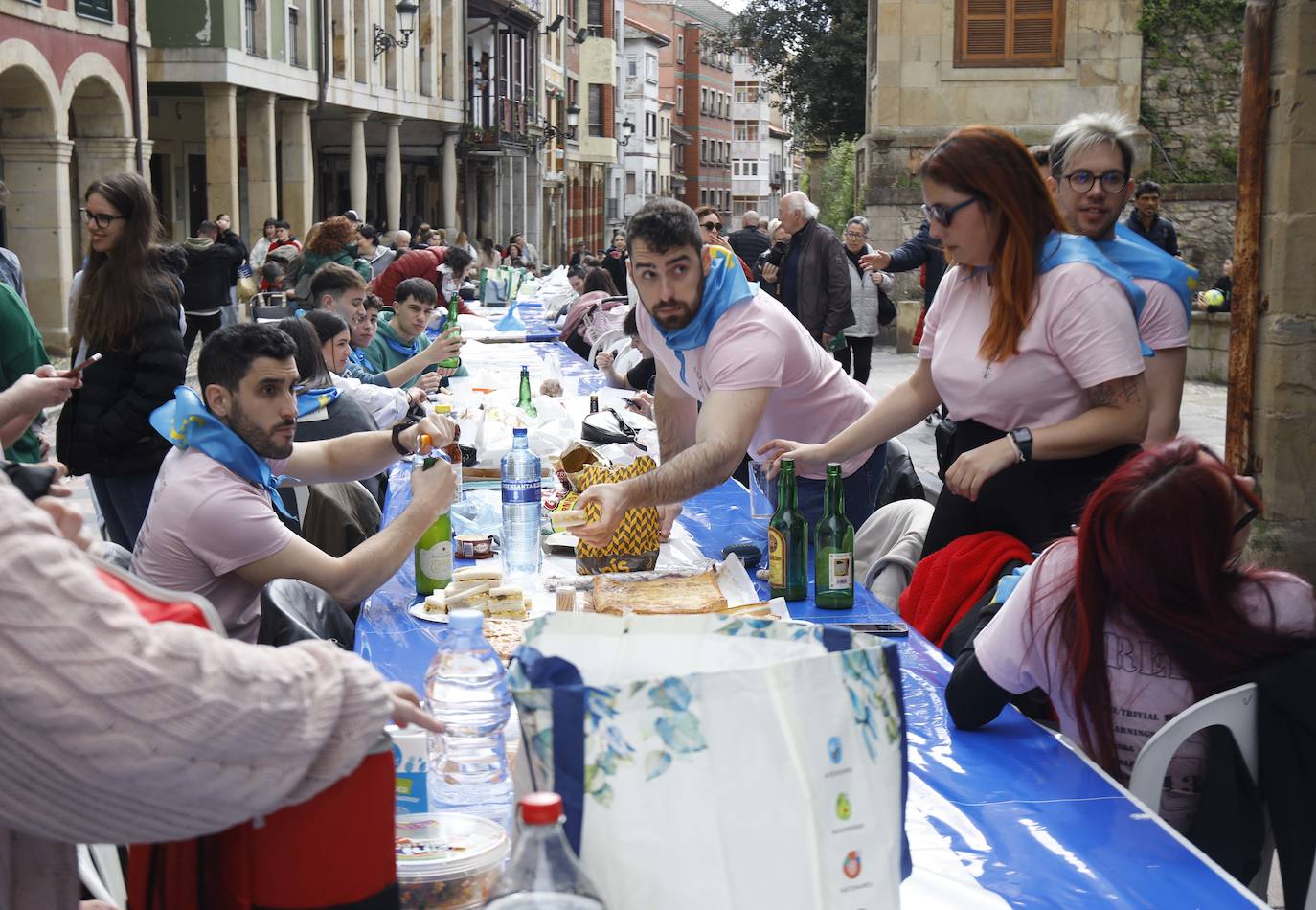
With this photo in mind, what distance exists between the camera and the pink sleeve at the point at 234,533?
3199 mm

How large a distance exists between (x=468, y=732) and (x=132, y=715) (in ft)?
3.27

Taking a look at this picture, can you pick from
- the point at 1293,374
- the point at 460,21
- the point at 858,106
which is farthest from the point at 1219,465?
the point at 460,21

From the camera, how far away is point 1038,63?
17.3 m

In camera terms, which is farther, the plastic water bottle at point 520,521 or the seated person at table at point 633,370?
the seated person at table at point 633,370

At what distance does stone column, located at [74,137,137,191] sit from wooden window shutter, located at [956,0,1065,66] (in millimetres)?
10546

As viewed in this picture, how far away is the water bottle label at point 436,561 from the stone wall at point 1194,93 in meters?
16.9

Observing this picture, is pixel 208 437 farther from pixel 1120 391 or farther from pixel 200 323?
pixel 200 323

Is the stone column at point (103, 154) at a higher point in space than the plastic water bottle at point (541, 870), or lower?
higher

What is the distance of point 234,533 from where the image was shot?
3.21 metres

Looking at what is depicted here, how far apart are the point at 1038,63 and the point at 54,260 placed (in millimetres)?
11857

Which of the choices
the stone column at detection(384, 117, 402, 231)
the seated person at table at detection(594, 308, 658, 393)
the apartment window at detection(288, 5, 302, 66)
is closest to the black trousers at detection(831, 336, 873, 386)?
the seated person at table at detection(594, 308, 658, 393)

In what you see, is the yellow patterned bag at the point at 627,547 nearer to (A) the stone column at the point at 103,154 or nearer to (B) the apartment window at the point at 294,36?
(A) the stone column at the point at 103,154

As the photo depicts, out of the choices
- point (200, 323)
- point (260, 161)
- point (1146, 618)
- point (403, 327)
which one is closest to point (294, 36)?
point (260, 161)

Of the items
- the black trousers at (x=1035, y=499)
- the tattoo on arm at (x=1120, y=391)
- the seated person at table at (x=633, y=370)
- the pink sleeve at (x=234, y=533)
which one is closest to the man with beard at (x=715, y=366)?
the black trousers at (x=1035, y=499)
